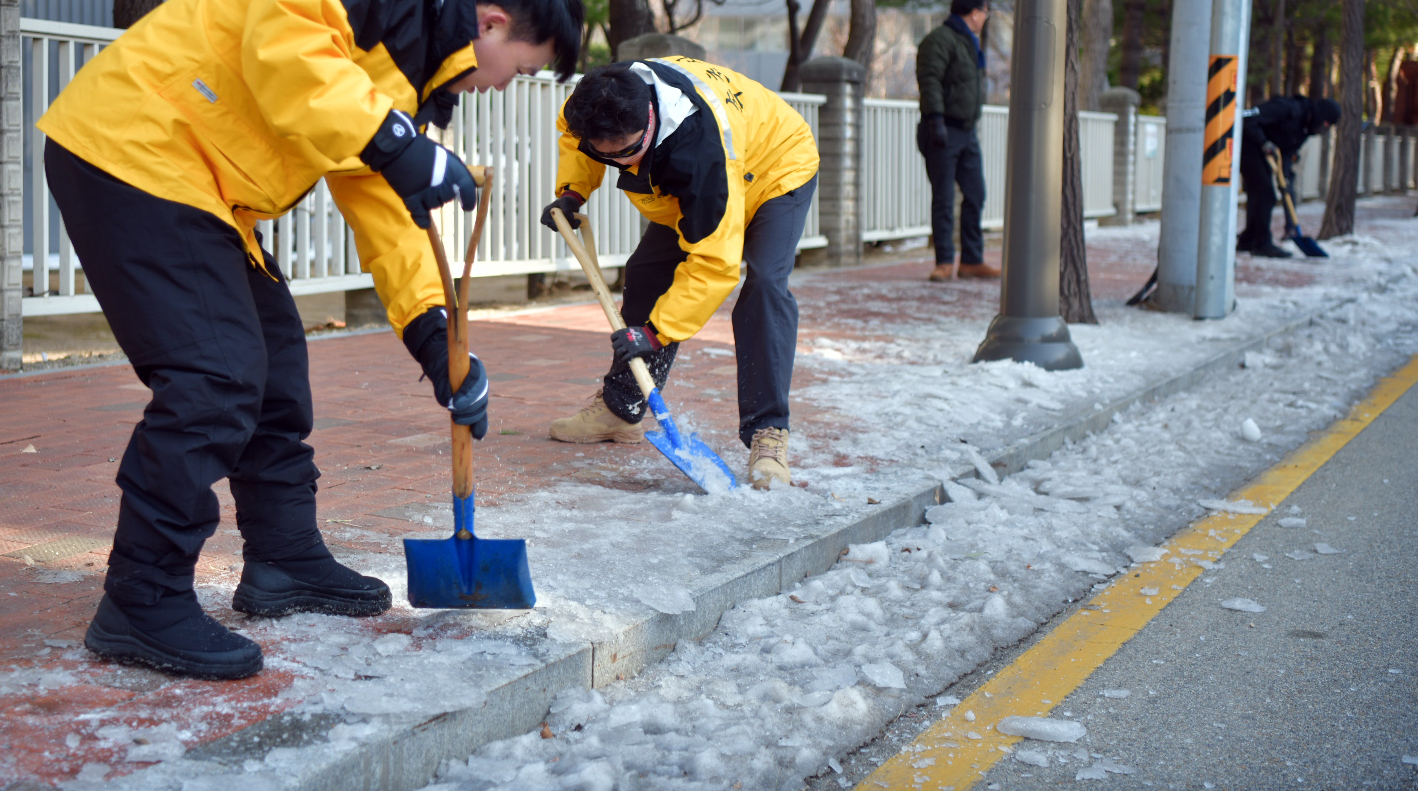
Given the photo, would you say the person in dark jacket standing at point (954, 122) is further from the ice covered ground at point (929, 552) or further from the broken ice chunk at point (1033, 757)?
the broken ice chunk at point (1033, 757)

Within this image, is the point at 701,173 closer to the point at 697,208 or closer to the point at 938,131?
the point at 697,208

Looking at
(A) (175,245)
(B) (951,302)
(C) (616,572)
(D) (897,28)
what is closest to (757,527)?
(C) (616,572)

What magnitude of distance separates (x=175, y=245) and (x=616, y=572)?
1.40 meters

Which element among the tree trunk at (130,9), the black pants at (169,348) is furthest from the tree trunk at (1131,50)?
the black pants at (169,348)

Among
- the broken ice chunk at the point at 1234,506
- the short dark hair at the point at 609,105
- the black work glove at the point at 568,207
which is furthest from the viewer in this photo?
the broken ice chunk at the point at 1234,506

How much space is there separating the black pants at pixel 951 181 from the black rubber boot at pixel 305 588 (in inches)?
341

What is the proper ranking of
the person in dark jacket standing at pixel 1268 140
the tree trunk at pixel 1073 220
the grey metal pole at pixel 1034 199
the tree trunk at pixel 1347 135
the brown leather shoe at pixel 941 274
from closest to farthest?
the grey metal pole at pixel 1034 199
the tree trunk at pixel 1073 220
the brown leather shoe at pixel 941 274
the person in dark jacket standing at pixel 1268 140
the tree trunk at pixel 1347 135

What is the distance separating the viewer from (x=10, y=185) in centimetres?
593

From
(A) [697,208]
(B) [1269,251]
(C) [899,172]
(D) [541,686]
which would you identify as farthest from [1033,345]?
(B) [1269,251]

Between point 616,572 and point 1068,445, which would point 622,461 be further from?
point 1068,445

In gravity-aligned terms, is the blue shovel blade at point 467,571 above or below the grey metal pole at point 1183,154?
below

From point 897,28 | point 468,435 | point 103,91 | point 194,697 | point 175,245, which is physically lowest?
point 194,697

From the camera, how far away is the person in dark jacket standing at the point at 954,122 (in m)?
10.5

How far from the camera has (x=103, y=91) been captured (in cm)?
245
